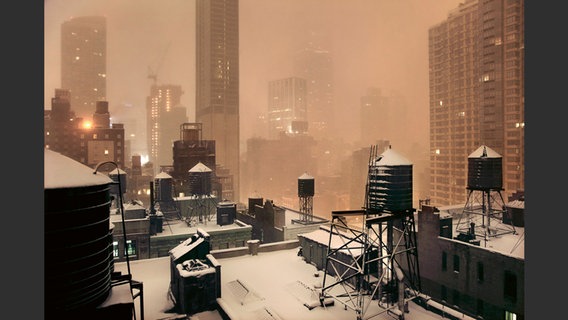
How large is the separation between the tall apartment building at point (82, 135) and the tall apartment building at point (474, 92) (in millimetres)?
76600

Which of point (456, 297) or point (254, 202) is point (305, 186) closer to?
point (254, 202)

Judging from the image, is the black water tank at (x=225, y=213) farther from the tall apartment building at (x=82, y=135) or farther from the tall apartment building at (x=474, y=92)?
the tall apartment building at (x=474, y=92)

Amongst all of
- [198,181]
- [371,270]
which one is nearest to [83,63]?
[198,181]

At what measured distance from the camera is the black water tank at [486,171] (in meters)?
27.2

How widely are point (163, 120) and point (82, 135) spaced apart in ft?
335

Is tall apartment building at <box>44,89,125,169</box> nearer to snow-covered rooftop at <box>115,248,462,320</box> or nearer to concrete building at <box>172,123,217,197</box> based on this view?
concrete building at <box>172,123,217,197</box>

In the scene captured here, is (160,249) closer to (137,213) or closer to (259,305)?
(137,213)

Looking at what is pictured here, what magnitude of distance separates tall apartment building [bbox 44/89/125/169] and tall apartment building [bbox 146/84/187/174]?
8000 cm

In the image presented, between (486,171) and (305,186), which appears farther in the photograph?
(305,186)

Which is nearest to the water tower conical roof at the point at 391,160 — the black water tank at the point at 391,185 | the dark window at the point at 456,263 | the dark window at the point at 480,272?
the black water tank at the point at 391,185

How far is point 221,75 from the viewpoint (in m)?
122

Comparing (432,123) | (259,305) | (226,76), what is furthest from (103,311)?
(226,76)

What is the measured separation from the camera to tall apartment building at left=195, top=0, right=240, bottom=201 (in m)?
119

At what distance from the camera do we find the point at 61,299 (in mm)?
9438
